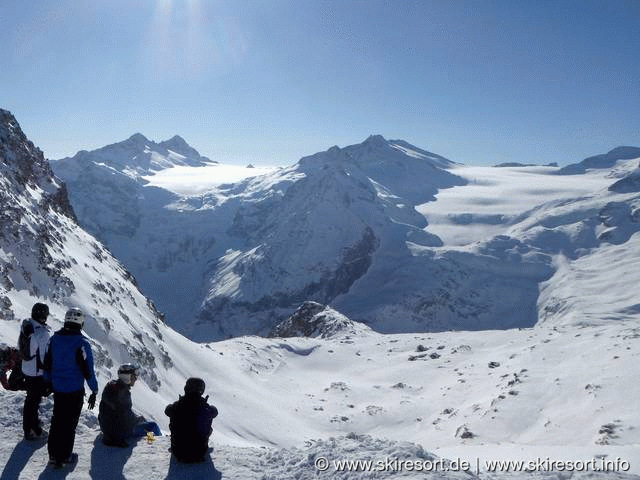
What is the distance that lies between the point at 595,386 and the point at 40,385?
1290 inches

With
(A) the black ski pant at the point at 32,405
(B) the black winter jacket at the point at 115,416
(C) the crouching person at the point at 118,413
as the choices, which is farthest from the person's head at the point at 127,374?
(A) the black ski pant at the point at 32,405

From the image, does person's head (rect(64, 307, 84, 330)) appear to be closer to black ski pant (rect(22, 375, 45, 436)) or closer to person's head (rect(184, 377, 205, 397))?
black ski pant (rect(22, 375, 45, 436))

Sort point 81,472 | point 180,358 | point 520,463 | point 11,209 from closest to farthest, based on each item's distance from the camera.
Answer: point 81,472
point 520,463
point 11,209
point 180,358

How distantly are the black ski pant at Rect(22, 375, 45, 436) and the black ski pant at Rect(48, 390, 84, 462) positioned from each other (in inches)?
42.3

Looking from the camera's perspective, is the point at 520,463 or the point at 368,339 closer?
the point at 520,463

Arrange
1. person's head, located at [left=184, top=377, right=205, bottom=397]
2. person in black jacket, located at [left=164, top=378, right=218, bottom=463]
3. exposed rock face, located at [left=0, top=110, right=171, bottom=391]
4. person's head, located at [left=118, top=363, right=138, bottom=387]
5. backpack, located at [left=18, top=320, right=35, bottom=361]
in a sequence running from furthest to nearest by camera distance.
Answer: exposed rock face, located at [left=0, top=110, right=171, bottom=391], person's head, located at [left=118, top=363, right=138, bottom=387], backpack, located at [left=18, top=320, right=35, bottom=361], person's head, located at [left=184, top=377, right=205, bottom=397], person in black jacket, located at [left=164, top=378, right=218, bottom=463]

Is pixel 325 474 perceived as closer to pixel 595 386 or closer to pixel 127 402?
pixel 127 402

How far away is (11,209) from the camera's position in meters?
38.2

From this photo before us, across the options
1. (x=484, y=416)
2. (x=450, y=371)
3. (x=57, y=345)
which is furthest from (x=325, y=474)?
(x=450, y=371)

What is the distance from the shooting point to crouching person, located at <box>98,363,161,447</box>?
425 inches

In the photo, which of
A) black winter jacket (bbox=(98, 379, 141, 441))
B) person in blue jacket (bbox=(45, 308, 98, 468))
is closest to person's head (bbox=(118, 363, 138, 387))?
black winter jacket (bbox=(98, 379, 141, 441))

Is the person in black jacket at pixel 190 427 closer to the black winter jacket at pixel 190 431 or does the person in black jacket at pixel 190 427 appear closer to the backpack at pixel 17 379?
the black winter jacket at pixel 190 431

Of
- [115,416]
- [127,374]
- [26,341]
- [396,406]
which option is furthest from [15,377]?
[396,406]
